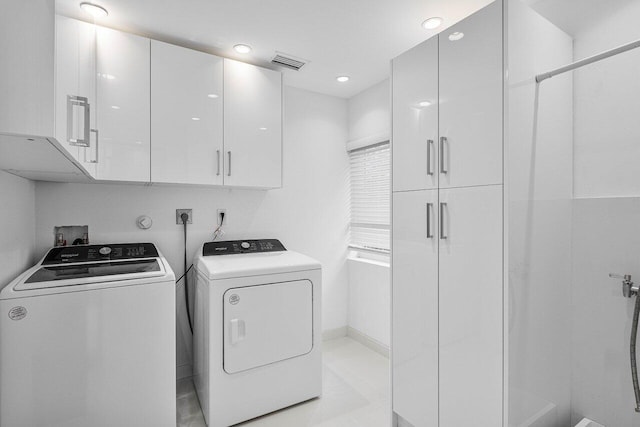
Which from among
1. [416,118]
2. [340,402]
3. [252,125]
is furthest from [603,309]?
[252,125]

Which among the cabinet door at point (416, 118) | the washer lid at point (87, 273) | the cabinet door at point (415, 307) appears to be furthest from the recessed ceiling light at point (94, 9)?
the cabinet door at point (415, 307)

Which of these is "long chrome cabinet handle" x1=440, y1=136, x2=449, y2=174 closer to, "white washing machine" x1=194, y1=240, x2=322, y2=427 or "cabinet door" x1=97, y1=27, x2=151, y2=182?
"white washing machine" x1=194, y1=240, x2=322, y2=427

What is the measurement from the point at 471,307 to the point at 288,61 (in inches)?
81.2

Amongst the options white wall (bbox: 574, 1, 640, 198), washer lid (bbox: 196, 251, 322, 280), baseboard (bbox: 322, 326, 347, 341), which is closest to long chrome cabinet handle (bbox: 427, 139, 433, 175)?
white wall (bbox: 574, 1, 640, 198)

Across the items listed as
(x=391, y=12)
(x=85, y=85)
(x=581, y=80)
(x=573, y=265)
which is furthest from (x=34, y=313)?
(x=581, y=80)

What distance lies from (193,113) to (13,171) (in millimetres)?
1000

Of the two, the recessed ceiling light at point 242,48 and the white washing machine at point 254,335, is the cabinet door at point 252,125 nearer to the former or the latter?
the recessed ceiling light at point 242,48

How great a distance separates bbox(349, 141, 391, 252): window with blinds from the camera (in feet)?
9.56

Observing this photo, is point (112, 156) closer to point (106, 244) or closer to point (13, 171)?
point (13, 171)

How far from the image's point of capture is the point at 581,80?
1.62 meters

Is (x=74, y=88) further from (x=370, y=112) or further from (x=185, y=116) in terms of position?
(x=370, y=112)

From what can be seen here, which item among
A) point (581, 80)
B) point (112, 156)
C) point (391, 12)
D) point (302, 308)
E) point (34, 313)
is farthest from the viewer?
point (302, 308)

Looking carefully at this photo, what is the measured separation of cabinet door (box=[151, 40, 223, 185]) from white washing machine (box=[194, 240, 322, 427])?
25.1 inches

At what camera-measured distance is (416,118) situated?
5.65 feet
